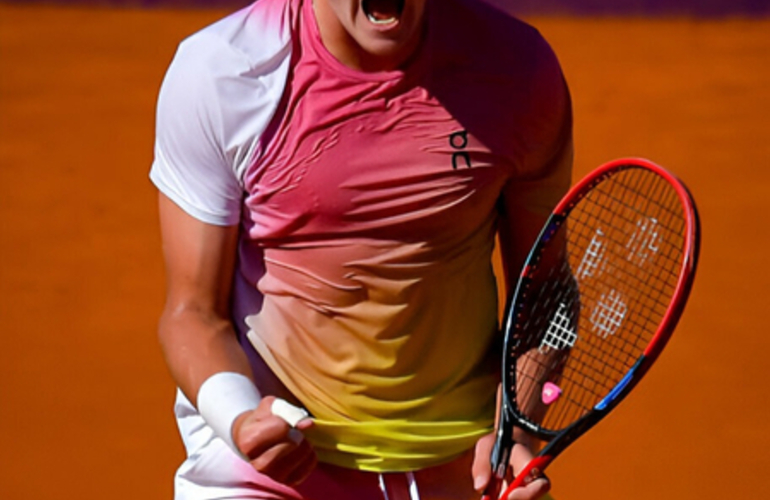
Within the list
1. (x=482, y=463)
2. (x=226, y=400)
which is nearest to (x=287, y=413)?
(x=226, y=400)

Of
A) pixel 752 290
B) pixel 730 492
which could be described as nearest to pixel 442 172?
pixel 730 492

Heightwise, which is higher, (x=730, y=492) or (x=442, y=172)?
(x=442, y=172)

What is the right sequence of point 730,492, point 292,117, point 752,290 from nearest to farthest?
point 292,117 < point 730,492 < point 752,290

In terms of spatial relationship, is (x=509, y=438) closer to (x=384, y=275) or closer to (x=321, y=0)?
(x=384, y=275)

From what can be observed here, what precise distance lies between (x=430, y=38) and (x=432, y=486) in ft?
2.69

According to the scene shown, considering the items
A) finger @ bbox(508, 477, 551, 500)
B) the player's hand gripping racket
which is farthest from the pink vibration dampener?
finger @ bbox(508, 477, 551, 500)

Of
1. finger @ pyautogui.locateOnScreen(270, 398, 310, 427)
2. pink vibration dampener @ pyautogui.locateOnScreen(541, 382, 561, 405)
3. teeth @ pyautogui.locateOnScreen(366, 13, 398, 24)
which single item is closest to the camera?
finger @ pyautogui.locateOnScreen(270, 398, 310, 427)

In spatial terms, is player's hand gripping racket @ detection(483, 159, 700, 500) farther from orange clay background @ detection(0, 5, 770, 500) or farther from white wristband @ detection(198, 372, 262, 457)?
orange clay background @ detection(0, 5, 770, 500)

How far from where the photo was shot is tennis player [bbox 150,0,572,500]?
3.16 m

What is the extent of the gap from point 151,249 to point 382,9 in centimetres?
486

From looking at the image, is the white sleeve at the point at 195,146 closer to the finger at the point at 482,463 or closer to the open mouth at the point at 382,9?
the open mouth at the point at 382,9

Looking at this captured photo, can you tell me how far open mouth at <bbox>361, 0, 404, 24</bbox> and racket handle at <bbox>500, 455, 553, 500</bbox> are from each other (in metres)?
0.82

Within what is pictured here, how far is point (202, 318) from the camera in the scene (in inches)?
127

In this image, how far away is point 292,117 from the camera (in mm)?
3186
